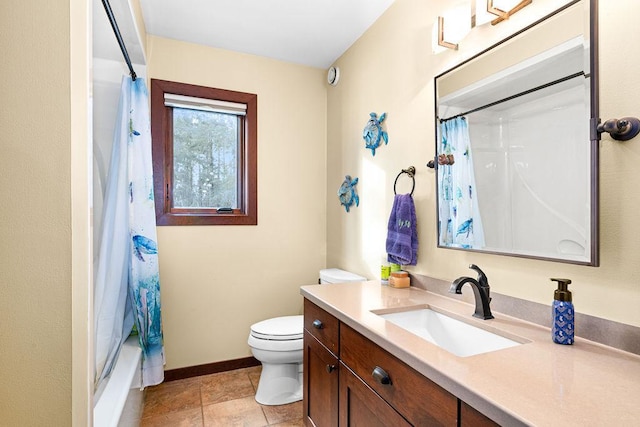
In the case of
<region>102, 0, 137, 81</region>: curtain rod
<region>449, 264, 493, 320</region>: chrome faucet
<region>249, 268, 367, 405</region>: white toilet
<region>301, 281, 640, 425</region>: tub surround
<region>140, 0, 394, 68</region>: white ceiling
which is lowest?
<region>249, 268, 367, 405</region>: white toilet

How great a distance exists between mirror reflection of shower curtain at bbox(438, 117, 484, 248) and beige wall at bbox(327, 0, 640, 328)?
0.08 meters

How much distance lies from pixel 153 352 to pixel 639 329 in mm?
2153

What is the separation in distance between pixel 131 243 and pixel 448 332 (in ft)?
5.61

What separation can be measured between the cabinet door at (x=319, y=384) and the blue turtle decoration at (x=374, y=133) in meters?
1.19

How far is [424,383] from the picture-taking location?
0.86 m

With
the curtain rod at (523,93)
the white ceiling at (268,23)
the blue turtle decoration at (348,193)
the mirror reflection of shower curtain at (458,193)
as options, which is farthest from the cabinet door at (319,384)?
the white ceiling at (268,23)

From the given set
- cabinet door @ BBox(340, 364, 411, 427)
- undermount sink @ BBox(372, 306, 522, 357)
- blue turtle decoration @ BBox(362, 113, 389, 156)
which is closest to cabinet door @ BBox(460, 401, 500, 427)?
cabinet door @ BBox(340, 364, 411, 427)

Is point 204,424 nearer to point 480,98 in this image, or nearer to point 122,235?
point 122,235

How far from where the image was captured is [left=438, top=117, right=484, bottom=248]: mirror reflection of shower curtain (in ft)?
4.58

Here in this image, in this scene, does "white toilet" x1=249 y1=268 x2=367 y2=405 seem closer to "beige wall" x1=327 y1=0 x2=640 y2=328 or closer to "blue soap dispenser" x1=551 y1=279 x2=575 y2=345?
"beige wall" x1=327 y1=0 x2=640 y2=328

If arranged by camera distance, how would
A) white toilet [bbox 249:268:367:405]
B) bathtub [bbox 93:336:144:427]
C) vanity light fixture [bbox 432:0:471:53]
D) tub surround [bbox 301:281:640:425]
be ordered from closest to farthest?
1. tub surround [bbox 301:281:640:425]
2. bathtub [bbox 93:336:144:427]
3. vanity light fixture [bbox 432:0:471:53]
4. white toilet [bbox 249:268:367:405]

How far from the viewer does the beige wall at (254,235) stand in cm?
238

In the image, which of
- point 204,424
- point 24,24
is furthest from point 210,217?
point 24,24

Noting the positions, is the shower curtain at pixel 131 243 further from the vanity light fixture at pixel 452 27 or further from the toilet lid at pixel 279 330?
the vanity light fixture at pixel 452 27
